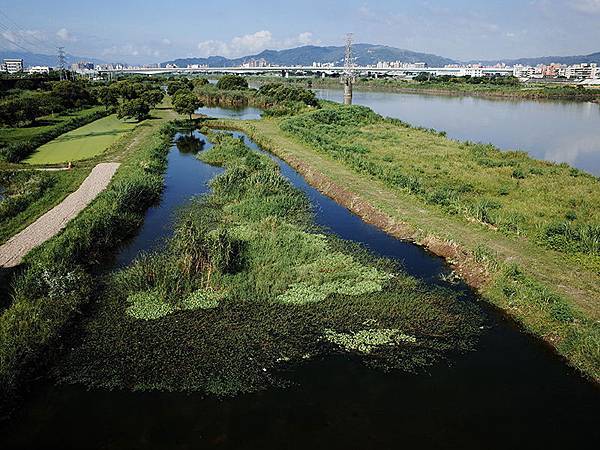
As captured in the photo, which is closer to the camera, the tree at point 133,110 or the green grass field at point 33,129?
the green grass field at point 33,129

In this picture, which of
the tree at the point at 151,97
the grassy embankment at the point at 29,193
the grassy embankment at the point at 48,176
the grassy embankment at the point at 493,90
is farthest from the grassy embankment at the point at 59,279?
the grassy embankment at the point at 493,90

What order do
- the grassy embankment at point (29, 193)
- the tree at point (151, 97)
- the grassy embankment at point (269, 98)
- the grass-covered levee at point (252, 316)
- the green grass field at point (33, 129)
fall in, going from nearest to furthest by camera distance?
the grass-covered levee at point (252, 316) < the grassy embankment at point (29, 193) < the green grass field at point (33, 129) < the tree at point (151, 97) < the grassy embankment at point (269, 98)

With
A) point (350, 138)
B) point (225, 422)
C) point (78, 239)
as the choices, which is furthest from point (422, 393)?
point (350, 138)

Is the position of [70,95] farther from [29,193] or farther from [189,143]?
[29,193]

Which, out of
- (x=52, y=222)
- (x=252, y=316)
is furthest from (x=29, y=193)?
(x=252, y=316)

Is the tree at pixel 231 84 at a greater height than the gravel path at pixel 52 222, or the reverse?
the tree at pixel 231 84

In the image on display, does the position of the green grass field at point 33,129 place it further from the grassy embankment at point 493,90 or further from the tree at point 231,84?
the grassy embankment at point 493,90

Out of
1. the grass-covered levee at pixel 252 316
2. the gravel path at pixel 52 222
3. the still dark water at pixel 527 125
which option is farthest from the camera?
the still dark water at pixel 527 125
